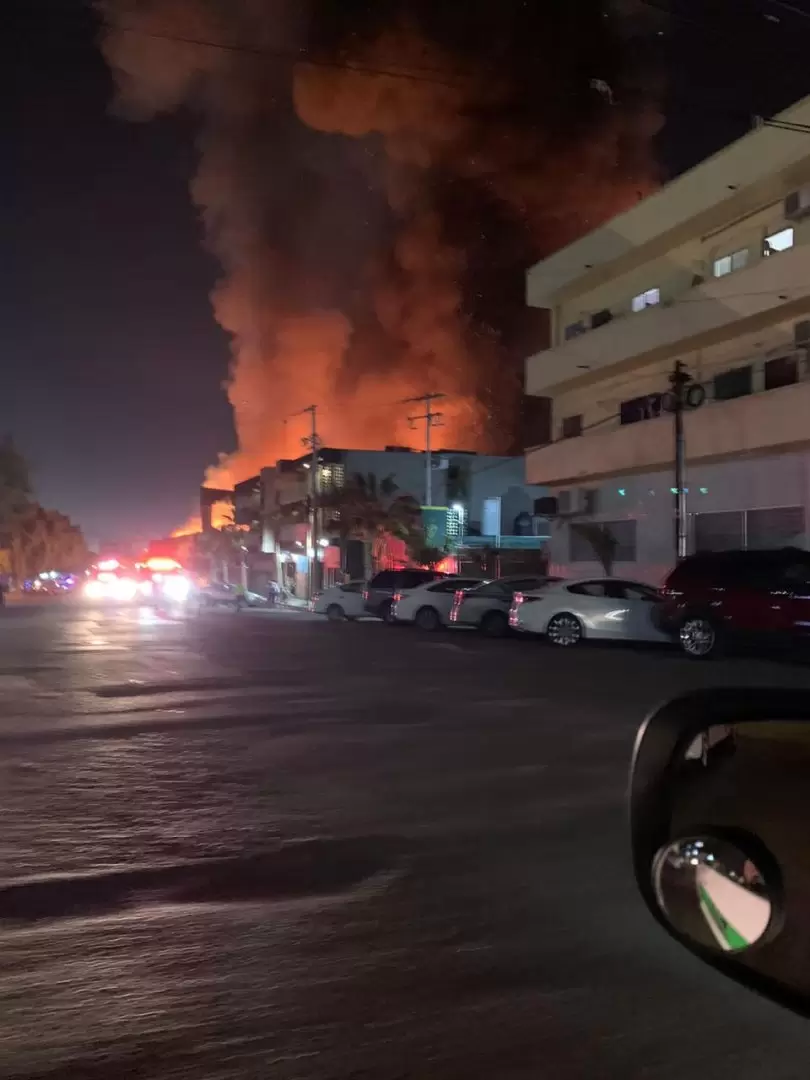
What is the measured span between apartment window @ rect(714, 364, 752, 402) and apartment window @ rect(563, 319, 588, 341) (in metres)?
7.34

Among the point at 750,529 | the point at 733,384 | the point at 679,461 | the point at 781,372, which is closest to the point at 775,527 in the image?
the point at 750,529

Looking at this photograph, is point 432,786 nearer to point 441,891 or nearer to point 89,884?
point 441,891

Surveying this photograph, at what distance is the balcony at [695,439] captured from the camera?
79.9 ft

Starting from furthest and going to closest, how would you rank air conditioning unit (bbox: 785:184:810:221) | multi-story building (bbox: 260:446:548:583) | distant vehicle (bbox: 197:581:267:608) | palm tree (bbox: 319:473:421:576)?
multi-story building (bbox: 260:446:548:583) → palm tree (bbox: 319:473:421:576) → distant vehicle (bbox: 197:581:267:608) → air conditioning unit (bbox: 785:184:810:221)

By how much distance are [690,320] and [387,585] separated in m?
11.2

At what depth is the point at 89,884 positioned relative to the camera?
18.2 feet

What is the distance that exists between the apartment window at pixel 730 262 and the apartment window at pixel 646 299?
2.20 meters

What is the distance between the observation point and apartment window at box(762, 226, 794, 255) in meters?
25.8

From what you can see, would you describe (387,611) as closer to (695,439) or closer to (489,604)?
(489,604)

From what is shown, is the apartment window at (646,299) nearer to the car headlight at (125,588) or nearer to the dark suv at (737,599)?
the dark suv at (737,599)

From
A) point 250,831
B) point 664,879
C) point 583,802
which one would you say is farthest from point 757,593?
point 664,879

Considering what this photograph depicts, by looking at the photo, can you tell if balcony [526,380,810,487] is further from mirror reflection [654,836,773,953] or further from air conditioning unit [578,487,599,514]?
mirror reflection [654,836,773,953]

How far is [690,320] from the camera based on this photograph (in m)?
27.4

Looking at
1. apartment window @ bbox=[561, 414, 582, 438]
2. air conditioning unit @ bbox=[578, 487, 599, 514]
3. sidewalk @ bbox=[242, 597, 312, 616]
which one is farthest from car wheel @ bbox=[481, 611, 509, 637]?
sidewalk @ bbox=[242, 597, 312, 616]
